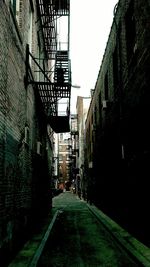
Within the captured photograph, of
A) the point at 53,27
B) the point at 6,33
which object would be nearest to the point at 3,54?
the point at 6,33

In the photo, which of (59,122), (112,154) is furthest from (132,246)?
(59,122)

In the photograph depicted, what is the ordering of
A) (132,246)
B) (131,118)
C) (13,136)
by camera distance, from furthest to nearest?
(131,118) → (132,246) → (13,136)

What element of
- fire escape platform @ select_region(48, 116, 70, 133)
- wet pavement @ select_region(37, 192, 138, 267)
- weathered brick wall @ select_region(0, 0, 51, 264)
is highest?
fire escape platform @ select_region(48, 116, 70, 133)

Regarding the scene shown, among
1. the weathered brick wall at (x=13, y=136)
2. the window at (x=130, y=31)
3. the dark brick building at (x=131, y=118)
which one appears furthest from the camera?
the window at (x=130, y=31)

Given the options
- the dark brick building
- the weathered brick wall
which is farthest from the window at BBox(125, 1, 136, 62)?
the weathered brick wall

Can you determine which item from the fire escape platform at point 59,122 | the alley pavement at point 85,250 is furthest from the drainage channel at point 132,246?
→ the fire escape platform at point 59,122

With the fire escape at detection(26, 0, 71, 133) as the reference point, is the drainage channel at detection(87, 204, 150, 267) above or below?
below

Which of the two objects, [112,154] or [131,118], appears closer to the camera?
[131,118]

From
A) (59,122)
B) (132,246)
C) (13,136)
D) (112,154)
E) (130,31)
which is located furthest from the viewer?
(59,122)

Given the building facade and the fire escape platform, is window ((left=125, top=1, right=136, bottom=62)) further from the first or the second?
the fire escape platform

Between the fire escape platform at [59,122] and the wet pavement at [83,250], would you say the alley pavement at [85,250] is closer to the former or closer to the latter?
the wet pavement at [83,250]

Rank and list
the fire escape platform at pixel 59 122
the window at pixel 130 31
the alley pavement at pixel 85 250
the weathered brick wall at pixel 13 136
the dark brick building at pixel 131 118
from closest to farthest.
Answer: the weathered brick wall at pixel 13 136 < the alley pavement at pixel 85 250 < the dark brick building at pixel 131 118 < the window at pixel 130 31 < the fire escape platform at pixel 59 122

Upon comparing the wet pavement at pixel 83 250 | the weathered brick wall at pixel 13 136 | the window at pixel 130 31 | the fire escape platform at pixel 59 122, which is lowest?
the wet pavement at pixel 83 250

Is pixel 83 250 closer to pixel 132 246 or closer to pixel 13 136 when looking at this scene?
pixel 132 246
